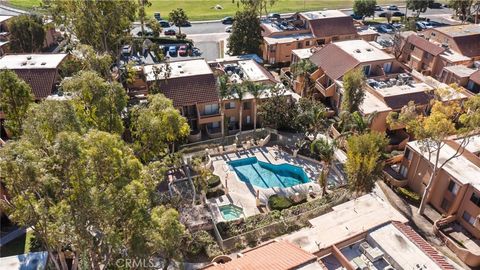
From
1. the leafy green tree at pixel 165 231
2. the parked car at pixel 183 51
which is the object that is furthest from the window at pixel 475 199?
the parked car at pixel 183 51

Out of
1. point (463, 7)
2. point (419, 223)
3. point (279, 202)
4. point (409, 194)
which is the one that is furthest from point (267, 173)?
point (463, 7)

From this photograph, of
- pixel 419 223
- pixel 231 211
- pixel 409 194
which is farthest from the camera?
pixel 409 194

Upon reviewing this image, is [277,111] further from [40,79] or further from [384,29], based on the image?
[384,29]

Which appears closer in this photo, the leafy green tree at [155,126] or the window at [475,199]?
the leafy green tree at [155,126]

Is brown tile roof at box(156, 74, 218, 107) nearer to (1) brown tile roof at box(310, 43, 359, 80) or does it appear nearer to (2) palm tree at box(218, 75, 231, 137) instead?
(2) palm tree at box(218, 75, 231, 137)

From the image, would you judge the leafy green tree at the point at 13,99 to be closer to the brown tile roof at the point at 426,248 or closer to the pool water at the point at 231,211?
the pool water at the point at 231,211

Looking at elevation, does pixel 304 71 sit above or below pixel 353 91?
below
